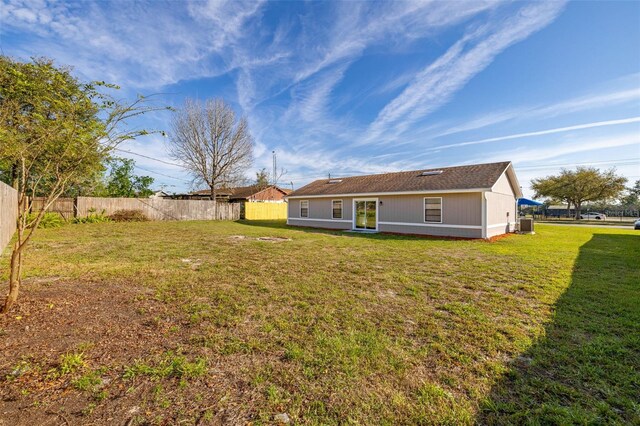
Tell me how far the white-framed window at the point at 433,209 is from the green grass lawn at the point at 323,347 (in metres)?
7.36

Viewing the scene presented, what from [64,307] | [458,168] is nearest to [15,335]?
[64,307]

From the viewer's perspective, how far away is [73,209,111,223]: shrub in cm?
1696

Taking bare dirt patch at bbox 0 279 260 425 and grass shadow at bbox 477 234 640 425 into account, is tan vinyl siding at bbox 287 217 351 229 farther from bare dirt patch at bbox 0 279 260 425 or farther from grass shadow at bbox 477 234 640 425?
bare dirt patch at bbox 0 279 260 425

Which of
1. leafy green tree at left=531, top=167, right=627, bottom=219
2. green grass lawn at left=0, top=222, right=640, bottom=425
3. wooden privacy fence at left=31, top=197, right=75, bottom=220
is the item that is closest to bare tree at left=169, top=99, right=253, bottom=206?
wooden privacy fence at left=31, top=197, right=75, bottom=220

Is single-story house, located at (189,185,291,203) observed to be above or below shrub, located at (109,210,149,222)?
above

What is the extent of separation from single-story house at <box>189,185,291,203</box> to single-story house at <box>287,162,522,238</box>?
50.6 ft

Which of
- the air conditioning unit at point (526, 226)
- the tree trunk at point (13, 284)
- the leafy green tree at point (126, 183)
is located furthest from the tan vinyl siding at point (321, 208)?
the leafy green tree at point (126, 183)

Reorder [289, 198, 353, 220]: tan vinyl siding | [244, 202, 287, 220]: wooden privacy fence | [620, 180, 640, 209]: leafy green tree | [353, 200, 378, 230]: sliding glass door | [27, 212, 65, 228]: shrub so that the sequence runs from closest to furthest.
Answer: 1. [27, 212, 65, 228]: shrub
2. [353, 200, 378, 230]: sliding glass door
3. [289, 198, 353, 220]: tan vinyl siding
4. [244, 202, 287, 220]: wooden privacy fence
5. [620, 180, 640, 209]: leafy green tree

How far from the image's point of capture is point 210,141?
24.3 metres

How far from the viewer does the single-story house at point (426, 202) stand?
1222cm

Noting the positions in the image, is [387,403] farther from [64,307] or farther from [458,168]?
[458,168]

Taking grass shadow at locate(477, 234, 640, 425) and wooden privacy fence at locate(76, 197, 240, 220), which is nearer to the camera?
grass shadow at locate(477, 234, 640, 425)

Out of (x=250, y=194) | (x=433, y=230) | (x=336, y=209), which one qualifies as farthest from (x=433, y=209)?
(x=250, y=194)

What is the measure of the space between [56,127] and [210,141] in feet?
74.6
